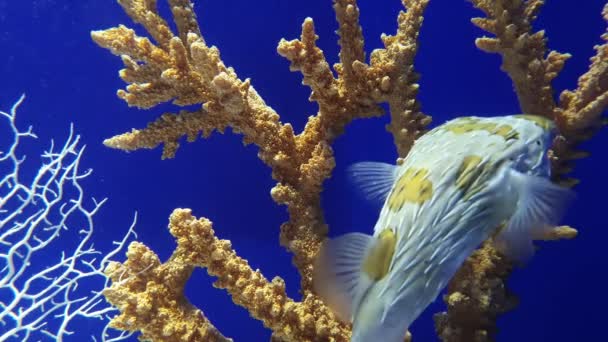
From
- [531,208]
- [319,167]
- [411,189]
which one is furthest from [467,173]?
[319,167]

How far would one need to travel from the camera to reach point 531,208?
1676 millimetres

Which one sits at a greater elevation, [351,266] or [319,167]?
[319,167]

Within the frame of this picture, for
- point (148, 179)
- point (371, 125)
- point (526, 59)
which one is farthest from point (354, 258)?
point (148, 179)

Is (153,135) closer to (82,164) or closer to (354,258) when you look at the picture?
(354,258)

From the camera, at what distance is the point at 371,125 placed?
4695 mm

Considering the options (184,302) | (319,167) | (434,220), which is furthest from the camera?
(319,167)

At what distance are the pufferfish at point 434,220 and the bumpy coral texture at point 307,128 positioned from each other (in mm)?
832

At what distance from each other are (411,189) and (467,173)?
19cm

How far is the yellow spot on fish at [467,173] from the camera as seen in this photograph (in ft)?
5.11

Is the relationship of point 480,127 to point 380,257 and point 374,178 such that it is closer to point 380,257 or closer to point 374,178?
point 374,178

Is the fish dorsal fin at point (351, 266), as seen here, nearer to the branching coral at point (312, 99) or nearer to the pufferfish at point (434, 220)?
the pufferfish at point (434, 220)

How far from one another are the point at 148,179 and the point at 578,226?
152 inches

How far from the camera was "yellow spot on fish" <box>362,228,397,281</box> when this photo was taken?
1.54m

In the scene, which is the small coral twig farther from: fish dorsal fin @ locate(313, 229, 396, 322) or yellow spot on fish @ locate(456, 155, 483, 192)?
Result: yellow spot on fish @ locate(456, 155, 483, 192)
